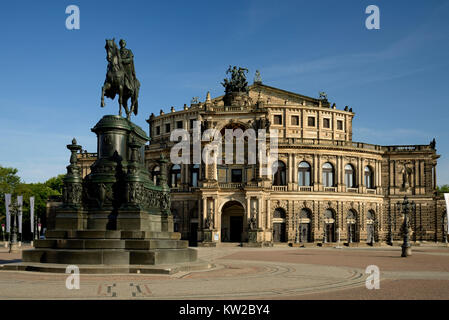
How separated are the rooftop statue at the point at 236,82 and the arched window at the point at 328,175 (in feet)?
54.9

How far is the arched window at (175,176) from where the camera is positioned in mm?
76688

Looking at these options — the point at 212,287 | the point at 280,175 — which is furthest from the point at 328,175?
the point at 212,287

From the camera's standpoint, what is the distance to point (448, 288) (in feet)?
51.8

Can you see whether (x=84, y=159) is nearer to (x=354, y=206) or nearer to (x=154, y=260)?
(x=354, y=206)

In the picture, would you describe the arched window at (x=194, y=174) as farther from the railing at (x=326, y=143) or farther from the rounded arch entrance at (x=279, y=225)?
the railing at (x=326, y=143)

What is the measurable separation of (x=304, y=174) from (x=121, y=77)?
179 ft

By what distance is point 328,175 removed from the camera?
75.3 meters

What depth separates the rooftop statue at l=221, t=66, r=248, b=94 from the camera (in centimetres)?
7706

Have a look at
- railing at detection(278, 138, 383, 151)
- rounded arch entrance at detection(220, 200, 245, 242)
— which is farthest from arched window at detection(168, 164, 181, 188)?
railing at detection(278, 138, 383, 151)

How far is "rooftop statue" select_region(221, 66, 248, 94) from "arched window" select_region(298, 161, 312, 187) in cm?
1441

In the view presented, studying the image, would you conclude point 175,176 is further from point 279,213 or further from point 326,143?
point 326,143

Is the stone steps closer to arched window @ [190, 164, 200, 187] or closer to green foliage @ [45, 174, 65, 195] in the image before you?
arched window @ [190, 164, 200, 187]

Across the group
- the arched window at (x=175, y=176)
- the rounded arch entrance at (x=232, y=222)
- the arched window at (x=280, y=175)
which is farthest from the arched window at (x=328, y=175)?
the arched window at (x=175, y=176)
